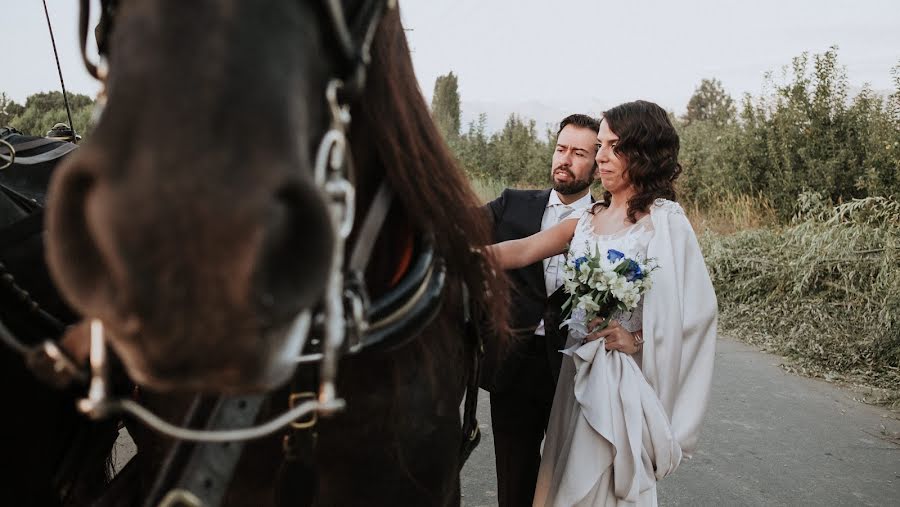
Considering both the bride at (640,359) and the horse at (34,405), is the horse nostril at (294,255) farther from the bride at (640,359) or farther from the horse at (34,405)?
the bride at (640,359)

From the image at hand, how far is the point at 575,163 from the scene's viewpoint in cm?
344

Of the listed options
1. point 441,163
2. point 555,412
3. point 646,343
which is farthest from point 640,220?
point 441,163

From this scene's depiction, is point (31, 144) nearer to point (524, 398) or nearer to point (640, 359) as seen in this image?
point (524, 398)

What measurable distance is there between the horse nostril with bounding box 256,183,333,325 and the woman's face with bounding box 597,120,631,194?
2099 millimetres

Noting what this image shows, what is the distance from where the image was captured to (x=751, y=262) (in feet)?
24.9

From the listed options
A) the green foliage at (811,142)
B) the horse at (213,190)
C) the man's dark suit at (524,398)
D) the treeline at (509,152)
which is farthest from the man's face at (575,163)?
the treeline at (509,152)

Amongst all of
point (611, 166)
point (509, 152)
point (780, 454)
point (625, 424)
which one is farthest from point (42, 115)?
point (509, 152)

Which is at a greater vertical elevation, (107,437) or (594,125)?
(594,125)

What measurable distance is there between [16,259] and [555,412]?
1.96 meters

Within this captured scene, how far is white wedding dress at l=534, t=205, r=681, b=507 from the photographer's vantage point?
2.45 m

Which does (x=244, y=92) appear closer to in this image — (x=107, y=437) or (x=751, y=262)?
(x=107, y=437)

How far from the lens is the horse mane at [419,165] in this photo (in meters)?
1.30

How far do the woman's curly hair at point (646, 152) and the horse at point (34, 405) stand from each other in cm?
199

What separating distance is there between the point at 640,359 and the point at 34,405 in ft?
6.65
